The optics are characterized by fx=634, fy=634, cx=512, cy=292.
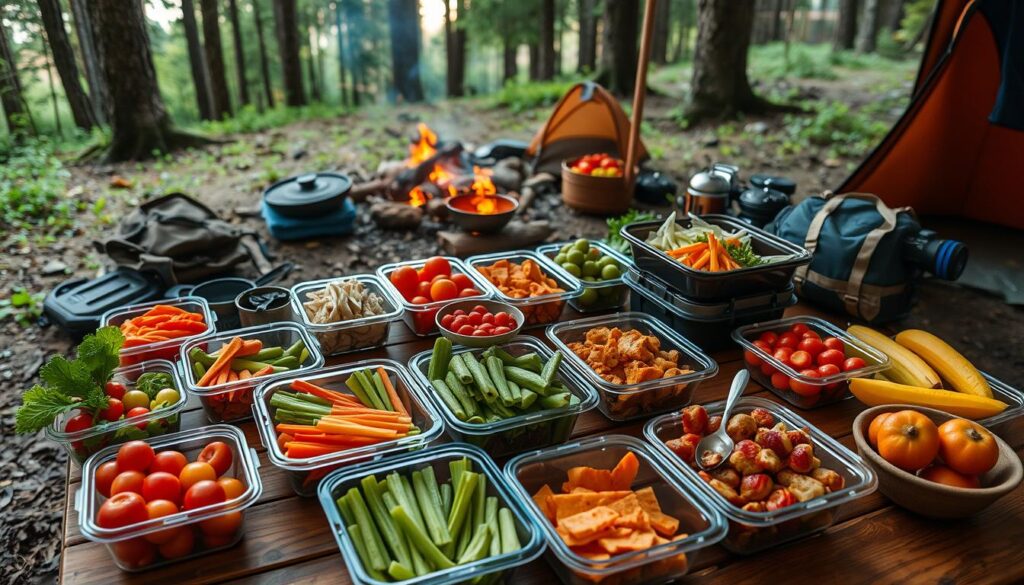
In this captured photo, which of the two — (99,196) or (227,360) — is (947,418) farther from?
(99,196)

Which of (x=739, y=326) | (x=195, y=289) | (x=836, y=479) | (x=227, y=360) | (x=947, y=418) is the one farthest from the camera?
(x=195, y=289)

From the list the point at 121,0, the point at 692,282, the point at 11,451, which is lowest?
the point at 11,451

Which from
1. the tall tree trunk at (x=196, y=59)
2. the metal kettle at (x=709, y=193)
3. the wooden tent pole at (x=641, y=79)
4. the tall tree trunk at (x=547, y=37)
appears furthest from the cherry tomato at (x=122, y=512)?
the tall tree trunk at (x=547, y=37)

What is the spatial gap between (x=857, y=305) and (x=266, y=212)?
473 cm

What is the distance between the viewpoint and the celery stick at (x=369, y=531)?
149cm

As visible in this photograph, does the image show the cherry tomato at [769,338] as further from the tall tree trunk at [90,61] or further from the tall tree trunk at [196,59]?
the tall tree trunk at [196,59]

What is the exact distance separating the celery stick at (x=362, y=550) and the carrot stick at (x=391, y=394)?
55cm

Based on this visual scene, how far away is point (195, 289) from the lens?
338 cm

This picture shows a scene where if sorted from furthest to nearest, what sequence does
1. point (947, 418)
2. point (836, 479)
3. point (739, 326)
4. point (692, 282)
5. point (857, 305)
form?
point (857, 305), point (739, 326), point (692, 282), point (947, 418), point (836, 479)

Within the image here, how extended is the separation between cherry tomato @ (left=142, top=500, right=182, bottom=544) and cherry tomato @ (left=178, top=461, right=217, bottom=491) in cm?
8

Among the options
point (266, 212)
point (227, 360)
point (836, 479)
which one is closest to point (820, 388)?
point (836, 479)

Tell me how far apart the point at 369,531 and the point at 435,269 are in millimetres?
1598

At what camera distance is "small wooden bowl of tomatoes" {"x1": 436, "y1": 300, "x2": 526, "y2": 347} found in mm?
2422

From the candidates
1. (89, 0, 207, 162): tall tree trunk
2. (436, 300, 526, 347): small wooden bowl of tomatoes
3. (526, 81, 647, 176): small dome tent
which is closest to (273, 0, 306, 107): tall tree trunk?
(89, 0, 207, 162): tall tree trunk
